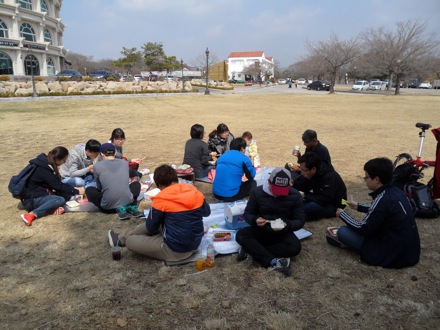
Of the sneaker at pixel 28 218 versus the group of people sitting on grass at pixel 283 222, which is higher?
the group of people sitting on grass at pixel 283 222

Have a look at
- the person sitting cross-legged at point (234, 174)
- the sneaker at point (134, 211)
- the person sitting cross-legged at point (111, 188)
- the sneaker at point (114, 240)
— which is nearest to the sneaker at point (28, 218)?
the person sitting cross-legged at point (111, 188)

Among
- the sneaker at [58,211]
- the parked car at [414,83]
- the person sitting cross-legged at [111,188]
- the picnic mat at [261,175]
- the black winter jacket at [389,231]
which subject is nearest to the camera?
the black winter jacket at [389,231]

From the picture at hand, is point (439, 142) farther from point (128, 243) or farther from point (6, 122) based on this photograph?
point (6, 122)

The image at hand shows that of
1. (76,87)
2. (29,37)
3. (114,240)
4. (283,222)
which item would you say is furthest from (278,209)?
(29,37)

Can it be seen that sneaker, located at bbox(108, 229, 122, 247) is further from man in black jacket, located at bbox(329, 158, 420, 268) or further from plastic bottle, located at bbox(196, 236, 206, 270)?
man in black jacket, located at bbox(329, 158, 420, 268)

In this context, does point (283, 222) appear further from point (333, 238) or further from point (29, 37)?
point (29, 37)

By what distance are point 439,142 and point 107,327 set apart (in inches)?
185

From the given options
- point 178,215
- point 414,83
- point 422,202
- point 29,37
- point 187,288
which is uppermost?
point 29,37

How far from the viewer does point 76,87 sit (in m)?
28.8

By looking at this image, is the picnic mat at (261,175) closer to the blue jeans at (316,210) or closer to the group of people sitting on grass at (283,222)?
the blue jeans at (316,210)

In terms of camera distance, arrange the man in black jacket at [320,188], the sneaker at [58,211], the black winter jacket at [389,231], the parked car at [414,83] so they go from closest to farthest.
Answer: the black winter jacket at [389,231]
the man in black jacket at [320,188]
the sneaker at [58,211]
the parked car at [414,83]

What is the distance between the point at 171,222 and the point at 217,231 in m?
0.98

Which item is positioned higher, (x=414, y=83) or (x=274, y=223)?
(x=414, y=83)

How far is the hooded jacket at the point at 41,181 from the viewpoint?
4.30 meters
